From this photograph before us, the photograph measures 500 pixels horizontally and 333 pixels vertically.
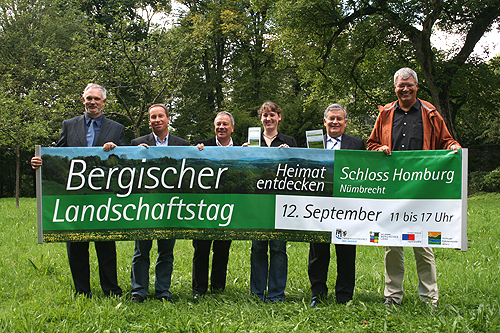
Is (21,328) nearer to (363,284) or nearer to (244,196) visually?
(244,196)

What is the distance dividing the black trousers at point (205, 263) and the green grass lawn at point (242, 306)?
173 mm

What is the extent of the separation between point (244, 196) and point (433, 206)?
1.94 meters

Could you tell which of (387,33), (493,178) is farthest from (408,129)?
(493,178)

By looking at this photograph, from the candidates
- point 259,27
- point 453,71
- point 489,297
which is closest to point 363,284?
point 489,297

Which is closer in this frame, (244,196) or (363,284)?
(244,196)

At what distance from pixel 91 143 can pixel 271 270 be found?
95.3 inches

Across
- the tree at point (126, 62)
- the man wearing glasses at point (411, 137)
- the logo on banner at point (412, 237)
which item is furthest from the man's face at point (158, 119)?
the tree at point (126, 62)

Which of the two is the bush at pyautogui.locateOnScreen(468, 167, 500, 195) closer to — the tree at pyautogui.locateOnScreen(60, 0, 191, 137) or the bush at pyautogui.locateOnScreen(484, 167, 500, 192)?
the bush at pyautogui.locateOnScreen(484, 167, 500, 192)

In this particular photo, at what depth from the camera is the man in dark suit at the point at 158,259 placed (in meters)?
4.42

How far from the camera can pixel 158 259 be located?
4543 millimetres

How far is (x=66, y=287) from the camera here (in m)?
4.89

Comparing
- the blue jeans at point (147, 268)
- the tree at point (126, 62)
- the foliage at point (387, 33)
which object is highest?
the foliage at point (387, 33)

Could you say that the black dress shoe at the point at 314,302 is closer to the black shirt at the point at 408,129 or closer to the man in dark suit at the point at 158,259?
the man in dark suit at the point at 158,259

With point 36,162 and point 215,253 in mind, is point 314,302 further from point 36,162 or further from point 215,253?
point 36,162
